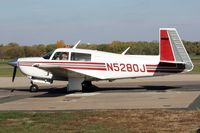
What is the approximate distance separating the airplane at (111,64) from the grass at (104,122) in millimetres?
7618

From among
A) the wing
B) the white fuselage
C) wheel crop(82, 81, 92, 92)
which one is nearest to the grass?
the wing

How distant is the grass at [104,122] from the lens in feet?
31.5

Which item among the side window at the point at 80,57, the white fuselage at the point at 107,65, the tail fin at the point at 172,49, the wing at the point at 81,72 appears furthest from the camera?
the side window at the point at 80,57

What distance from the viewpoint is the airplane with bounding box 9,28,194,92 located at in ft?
64.7

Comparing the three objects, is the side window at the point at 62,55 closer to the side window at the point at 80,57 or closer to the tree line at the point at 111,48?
the side window at the point at 80,57

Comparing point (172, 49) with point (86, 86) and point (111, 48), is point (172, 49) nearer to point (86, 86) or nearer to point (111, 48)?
point (86, 86)

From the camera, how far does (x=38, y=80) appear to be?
21.4 meters

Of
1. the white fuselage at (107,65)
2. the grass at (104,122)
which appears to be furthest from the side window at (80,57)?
the grass at (104,122)

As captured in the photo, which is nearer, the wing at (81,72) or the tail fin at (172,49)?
the tail fin at (172,49)

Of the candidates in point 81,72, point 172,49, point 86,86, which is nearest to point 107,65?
point 81,72

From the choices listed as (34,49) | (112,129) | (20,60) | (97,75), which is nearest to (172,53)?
(97,75)

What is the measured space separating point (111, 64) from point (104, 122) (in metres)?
9.92

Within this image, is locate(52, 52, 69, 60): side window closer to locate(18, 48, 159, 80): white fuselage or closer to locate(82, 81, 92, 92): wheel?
locate(18, 48, 159, 80): white fuselage

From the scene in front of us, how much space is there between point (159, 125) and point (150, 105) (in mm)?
4456
